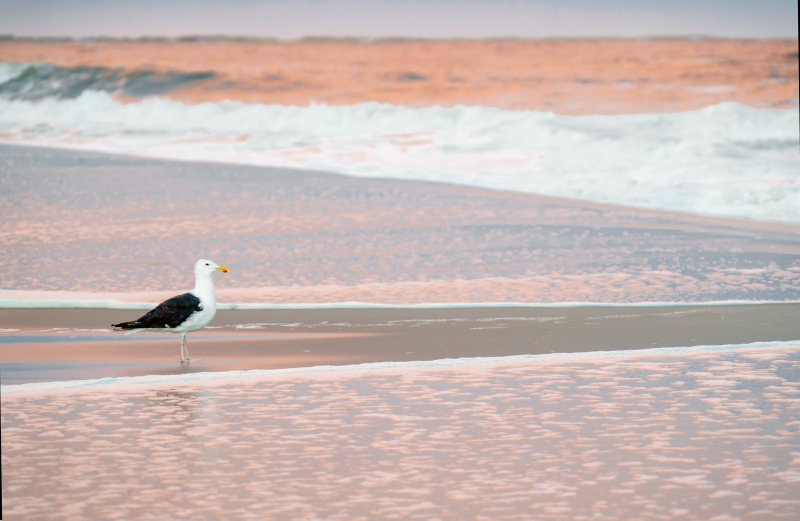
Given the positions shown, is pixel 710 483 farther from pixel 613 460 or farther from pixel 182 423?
pixel 182 423

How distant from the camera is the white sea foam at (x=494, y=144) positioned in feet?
46.9

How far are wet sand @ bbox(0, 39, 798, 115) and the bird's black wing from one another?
19251 millimetres

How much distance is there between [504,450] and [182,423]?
49.3 inches

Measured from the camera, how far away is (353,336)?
575cm

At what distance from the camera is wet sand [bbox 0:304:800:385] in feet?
16.8

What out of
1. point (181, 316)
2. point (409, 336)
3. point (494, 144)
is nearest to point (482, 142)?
point (494, 144)

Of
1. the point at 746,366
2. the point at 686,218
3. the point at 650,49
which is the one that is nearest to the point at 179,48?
the point at 650,49

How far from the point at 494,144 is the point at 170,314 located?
49.2 ft

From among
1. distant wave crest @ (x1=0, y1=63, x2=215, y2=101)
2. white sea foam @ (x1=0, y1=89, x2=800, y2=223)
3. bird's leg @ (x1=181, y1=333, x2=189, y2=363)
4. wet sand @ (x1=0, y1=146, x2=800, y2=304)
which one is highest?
distant wave crest @ (x1=0, y1=63, x2=215, y2=101)

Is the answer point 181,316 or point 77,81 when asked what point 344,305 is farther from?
point 77,81

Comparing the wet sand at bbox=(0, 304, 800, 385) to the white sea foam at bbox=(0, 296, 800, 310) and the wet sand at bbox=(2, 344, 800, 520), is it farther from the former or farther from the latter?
the wet sand at bbox=(2, 344, 800, 520)

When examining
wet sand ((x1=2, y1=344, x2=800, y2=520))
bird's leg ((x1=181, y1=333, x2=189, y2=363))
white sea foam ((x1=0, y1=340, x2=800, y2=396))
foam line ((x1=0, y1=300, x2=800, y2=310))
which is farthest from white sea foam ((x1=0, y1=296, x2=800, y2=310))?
wet sand ((x1=2, y1=344, x2=800, y2=520))

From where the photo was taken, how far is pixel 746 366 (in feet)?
16.2

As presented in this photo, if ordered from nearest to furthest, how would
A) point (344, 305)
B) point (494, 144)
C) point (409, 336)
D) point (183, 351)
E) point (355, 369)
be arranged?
1. point (355, 369)
2. point (183, 351)
3. point (409, 336)
4. point (344, 305)
5. point (494, 144)
